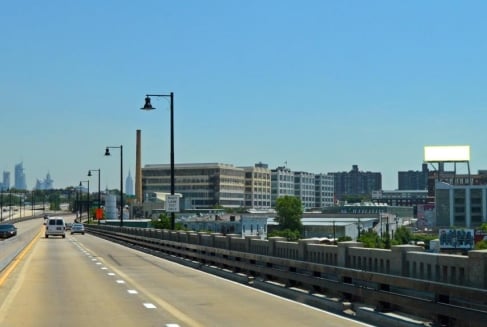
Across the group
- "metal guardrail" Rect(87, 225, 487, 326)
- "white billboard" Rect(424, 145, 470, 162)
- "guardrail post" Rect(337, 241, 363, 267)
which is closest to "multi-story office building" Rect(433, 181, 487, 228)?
"white billboard" Rect(424, 145, 470, 162)

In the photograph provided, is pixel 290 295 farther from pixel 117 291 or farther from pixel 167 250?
pixel 167 250

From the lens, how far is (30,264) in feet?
108

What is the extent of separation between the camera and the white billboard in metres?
191

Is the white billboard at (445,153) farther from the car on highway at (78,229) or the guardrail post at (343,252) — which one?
the guardrail post at (343,252)

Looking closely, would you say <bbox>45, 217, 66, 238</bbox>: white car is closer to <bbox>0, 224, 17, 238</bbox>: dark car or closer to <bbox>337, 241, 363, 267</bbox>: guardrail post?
<bbox>0, 224, 17, 238</bbox>: dark car

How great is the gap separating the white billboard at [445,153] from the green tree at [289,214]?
3467 centimetres

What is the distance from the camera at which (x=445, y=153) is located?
634ft

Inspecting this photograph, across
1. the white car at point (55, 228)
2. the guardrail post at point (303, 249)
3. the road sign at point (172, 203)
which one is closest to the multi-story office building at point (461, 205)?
the white car at point (55, 228)

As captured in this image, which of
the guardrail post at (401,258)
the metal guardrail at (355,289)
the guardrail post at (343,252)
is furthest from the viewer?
the guardrail post at (343,252)

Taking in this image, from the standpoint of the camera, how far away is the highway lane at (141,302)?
14.4m

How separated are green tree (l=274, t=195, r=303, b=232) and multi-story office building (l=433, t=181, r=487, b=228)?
113ft

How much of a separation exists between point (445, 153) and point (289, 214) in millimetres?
42643

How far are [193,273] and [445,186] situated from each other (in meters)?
168

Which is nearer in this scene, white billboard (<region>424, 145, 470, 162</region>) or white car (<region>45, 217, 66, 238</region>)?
white car (<region>45, 217, 66, 238</region>)
